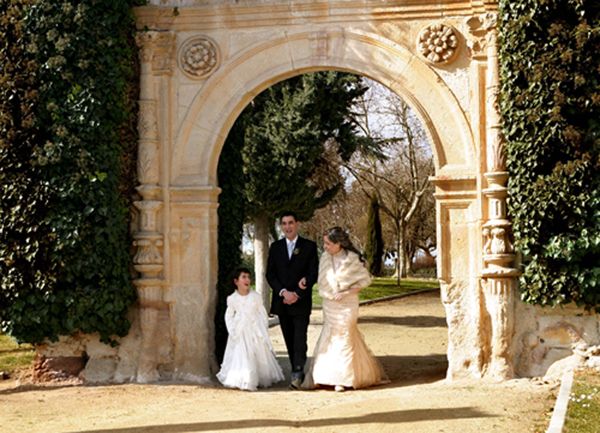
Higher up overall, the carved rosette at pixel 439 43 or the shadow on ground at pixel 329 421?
the carved rosette at pixel 439 43

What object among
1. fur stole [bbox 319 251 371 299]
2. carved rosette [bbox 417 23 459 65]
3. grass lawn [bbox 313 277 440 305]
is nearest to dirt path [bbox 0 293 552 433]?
fur stole [bbox 319 251 371 299]

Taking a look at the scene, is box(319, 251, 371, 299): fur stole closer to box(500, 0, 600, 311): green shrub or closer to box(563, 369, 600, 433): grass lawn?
box(500, 0, 600, 311): green shrub

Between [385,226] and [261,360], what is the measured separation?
77.2 feet

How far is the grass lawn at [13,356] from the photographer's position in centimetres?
957

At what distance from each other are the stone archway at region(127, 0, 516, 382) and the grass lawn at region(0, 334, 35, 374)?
6.74 feet

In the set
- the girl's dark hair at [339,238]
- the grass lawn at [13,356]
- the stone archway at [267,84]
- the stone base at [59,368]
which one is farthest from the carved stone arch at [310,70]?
the grass lawn at [13,356]

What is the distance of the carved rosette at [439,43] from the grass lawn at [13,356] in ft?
17.3

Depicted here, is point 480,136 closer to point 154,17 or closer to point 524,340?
point 524,340

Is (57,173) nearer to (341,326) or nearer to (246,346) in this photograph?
(246,346)

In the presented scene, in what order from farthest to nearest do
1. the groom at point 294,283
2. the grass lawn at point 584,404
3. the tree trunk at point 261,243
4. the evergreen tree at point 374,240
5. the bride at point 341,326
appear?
the evergreen tree at point 374,240 → the tree trunk at point 261,243 → the groom at point 294,283 → the bride at point 341,326 → the grass lawn at point 584,404

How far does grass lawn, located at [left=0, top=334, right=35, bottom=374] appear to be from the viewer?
957cm

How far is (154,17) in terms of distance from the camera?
834cm

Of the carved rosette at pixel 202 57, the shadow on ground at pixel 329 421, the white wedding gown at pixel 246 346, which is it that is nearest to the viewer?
the shadow on ground at pixel 329 421

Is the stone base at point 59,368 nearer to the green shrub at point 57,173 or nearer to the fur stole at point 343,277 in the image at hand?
the green shrub at point 57,173
